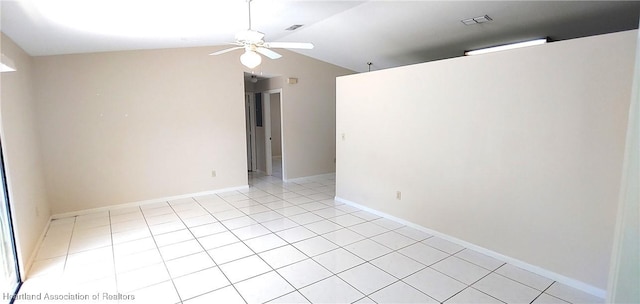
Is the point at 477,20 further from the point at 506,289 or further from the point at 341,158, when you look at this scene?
the point at 506,289

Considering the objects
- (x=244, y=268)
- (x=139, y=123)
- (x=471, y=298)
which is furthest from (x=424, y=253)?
(x=139, y=123)

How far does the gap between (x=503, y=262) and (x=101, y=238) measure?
4.56 metres

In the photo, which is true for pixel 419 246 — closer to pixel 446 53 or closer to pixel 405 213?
pixel 405 213

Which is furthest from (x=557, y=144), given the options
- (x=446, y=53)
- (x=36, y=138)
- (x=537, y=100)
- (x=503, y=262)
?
(x=36, y=138)

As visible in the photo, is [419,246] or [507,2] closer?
[507,2]

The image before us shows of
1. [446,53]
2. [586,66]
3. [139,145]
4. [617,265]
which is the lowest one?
[617,265]

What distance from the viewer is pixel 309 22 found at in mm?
A: 4137

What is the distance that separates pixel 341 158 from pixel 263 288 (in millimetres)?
2936

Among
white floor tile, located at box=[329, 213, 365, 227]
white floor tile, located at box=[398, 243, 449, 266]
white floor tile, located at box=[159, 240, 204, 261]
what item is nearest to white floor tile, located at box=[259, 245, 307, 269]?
white floor tile, located at box=[159, 240, 204, 261]

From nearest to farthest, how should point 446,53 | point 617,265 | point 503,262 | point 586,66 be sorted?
1. point 617,265
2. point 586,66
3. point 503,262
4. point 446,53

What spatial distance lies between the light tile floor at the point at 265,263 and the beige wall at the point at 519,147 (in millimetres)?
336

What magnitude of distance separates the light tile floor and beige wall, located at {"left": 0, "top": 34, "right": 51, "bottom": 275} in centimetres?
30

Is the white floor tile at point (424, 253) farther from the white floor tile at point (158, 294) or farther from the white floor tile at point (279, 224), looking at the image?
the white floor tile at point (158, 294)

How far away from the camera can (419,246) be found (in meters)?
3.44
